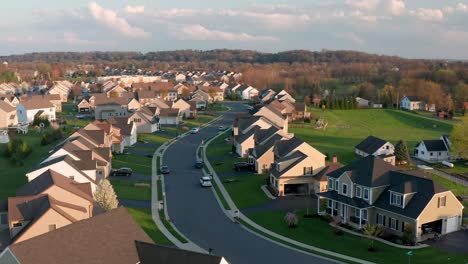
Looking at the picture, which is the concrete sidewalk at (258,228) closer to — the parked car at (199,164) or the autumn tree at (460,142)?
the parked car at (199,164)

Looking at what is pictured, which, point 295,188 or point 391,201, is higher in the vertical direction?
point 391,201

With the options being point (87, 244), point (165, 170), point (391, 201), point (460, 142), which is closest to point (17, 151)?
point (165, 170)

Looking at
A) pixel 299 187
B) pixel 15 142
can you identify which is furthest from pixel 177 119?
pixel 299 187

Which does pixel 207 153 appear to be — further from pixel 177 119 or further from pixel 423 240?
pixel 423 240

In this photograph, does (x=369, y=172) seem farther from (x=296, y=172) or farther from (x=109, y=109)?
(x=109, y=109)

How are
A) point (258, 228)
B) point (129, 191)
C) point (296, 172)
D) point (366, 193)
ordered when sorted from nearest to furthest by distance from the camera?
point (258, 228) < point (366, 193) < point (296, 172) < point (129, 191)

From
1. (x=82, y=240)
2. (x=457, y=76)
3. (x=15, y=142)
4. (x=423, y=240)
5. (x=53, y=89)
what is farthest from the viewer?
(x=457, y=76)

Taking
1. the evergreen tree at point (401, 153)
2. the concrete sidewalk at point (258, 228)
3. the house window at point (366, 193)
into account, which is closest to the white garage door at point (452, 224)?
the house window at point (366, 193)
